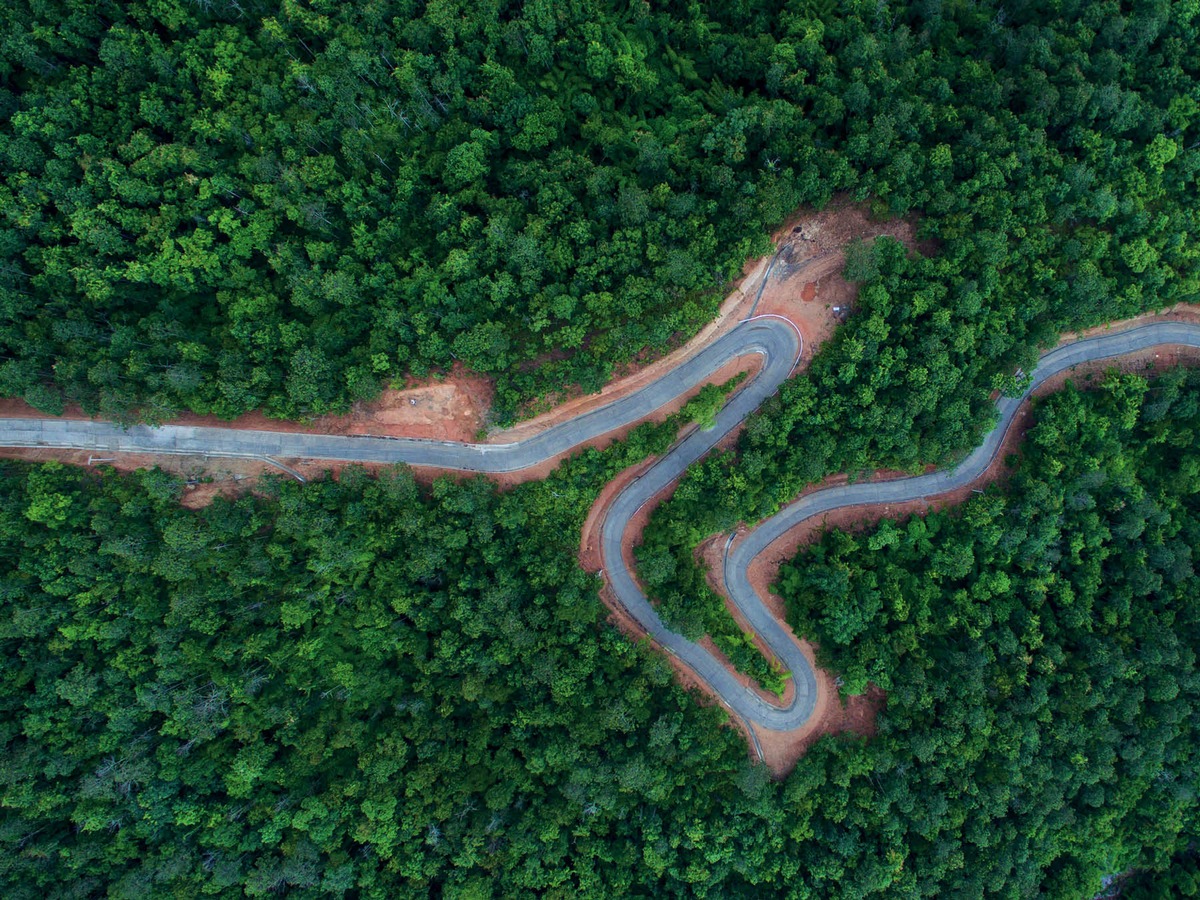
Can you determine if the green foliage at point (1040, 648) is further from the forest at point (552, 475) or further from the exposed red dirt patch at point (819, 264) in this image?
the exposed red dirt patch at point (819, 264)

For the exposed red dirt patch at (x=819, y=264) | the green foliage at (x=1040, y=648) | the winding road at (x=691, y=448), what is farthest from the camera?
the exposed red dirt patch at (x=819, y=264)

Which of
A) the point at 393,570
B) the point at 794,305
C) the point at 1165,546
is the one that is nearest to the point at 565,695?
the point at 393,570

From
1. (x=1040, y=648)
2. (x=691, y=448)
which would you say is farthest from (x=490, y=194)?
(x=1040, y=648)

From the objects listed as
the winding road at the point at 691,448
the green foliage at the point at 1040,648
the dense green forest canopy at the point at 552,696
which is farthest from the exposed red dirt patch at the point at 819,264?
the green foliage at the point at 1040,648

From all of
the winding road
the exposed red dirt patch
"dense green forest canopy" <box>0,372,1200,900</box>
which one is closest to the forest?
"dense green forest canopy" <box>0,372,1200,900</box>

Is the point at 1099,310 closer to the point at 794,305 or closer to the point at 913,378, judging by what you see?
the point at 913,378

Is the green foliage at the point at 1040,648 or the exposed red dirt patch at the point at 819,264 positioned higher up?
the exposed red dirt patch at the point at 819,264

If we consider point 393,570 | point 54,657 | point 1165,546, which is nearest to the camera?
point 54,657
